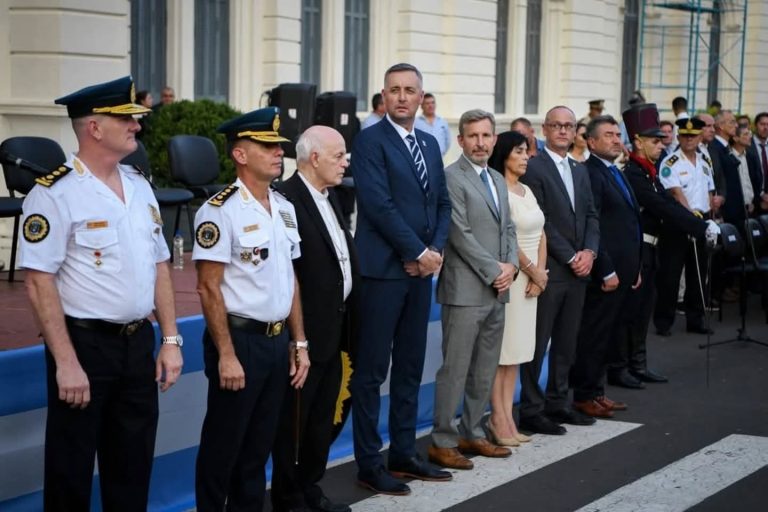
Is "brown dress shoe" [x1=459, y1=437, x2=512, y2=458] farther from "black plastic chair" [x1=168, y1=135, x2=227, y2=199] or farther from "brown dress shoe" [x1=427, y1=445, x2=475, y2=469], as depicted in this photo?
"black plastic chair" [x1=168, y1=135, x2=227, y2=199]

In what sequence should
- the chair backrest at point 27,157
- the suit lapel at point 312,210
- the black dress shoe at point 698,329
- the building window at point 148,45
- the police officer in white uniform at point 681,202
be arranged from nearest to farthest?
the suit lapel at point 312,210
the chair backrest at point 27,157
the police officer in white uniform at point 681,202
the black dress shoe at point 698,329
the building window at point 148,45

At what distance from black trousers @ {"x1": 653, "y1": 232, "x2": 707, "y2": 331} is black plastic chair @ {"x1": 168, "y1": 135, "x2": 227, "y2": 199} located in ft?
13.9

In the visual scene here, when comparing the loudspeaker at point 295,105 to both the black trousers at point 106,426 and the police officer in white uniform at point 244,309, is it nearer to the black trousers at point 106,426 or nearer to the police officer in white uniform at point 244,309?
the police officer in white uniform at point 244,309

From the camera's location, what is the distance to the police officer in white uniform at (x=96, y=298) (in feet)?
16.5

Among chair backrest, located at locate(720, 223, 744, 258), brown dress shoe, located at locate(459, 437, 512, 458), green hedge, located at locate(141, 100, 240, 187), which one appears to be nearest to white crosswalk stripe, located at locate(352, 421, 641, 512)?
brown dress shoe, located at locate(459, 437, 512, 458)

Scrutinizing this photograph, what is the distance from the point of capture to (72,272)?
16.8 feet

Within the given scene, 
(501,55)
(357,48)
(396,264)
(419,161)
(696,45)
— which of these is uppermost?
(696,45)

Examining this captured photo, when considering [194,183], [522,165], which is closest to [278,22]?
[194,183]

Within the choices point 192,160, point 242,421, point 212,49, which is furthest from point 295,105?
point 242,421

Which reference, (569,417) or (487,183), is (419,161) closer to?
(487,183)

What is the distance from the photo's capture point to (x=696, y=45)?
33.2 metres

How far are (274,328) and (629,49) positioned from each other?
27.6 m

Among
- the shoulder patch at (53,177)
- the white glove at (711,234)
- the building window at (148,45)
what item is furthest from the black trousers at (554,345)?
the building window at (148,45)

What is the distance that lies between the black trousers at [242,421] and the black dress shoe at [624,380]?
4.57 m
